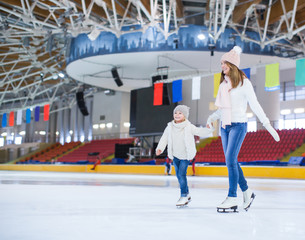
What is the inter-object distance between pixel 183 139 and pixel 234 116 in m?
0.71

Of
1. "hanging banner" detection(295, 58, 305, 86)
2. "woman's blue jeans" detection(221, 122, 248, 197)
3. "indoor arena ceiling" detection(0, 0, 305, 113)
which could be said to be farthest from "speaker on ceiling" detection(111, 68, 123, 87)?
"woman's blue jeans" detection(221, 122, 248, 197)

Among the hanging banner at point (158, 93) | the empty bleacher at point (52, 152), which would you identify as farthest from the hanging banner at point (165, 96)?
the empty bleacher at point (52, 152)

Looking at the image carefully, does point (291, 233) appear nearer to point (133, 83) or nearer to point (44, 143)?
point (133, 83)

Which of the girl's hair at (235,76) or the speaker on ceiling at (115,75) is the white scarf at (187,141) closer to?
the girl's hair at (235,76)

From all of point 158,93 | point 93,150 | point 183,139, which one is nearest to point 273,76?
point 158,93

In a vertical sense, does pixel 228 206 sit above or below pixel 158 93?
below

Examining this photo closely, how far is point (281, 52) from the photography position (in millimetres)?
22203

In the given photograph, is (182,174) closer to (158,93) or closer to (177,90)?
(177,90)

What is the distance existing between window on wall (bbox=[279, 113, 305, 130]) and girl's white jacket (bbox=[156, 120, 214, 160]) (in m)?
24.2

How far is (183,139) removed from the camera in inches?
160

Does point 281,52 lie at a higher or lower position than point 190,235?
higher

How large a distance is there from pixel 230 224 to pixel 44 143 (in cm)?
4170

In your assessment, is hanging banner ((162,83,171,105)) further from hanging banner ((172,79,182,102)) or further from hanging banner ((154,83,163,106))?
hanging banner ((172,79,182,102))

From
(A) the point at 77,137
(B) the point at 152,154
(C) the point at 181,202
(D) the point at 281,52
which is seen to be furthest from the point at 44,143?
(C) the point at 181,202
